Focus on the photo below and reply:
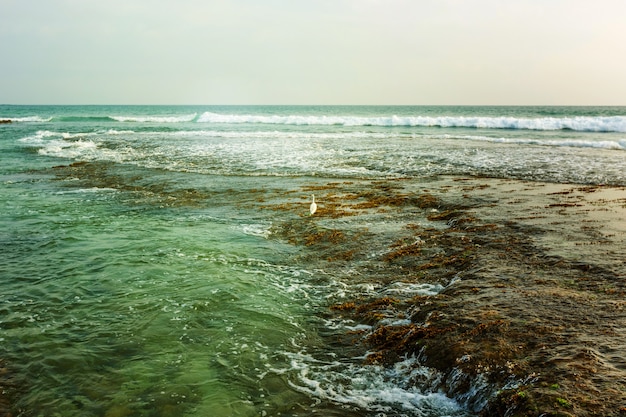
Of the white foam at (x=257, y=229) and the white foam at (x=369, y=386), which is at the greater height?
the white foam at (x=257, y=229)

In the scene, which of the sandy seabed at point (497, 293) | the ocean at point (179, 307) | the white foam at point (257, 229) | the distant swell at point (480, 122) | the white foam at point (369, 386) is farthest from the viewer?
the distant swell at point (480, 122)

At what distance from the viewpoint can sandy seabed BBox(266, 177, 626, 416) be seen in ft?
14.1

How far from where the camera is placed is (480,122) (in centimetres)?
5284

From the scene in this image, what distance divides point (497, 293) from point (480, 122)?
169ft

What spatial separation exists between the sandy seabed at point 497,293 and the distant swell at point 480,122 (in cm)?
3792

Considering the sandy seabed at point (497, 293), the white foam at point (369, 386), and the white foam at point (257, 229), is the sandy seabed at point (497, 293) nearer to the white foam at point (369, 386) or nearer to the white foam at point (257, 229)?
the white foam at point (369, 386)

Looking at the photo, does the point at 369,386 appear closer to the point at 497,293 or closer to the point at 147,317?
the point at 497,293

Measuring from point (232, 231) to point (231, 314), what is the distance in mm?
4723

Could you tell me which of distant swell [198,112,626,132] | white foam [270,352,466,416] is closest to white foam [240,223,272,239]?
white foam [270,352,466,416]

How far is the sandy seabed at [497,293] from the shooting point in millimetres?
4309

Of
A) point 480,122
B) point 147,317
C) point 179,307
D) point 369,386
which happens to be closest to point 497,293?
point 369,386

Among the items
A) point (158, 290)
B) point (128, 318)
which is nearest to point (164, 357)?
point (128, 318)

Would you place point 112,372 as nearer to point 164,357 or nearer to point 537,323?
point 164,357

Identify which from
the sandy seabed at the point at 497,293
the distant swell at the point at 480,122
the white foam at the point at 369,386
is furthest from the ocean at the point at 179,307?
the distant swell at the point at 480,122
